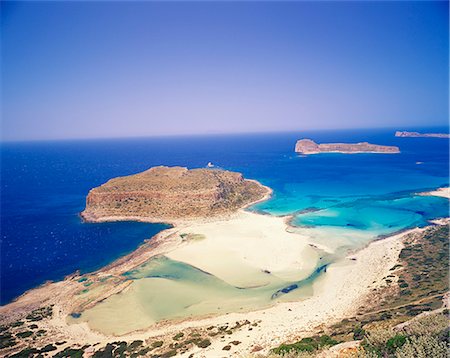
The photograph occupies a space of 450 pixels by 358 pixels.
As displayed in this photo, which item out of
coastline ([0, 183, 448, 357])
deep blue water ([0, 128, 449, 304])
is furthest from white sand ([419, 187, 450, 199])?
coastline ([0, 183, 448, 357])

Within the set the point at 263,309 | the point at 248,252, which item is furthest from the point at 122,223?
the point at 263,309

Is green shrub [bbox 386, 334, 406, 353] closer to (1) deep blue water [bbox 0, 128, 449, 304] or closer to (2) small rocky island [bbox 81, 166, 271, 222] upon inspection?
(1) deep blue water [bbox 0, 128, 449, 304]

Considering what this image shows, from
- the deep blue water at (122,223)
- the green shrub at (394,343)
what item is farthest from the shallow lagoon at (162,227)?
the green shrub at (394,343)

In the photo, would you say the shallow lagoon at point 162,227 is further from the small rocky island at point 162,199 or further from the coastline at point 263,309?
the small rocky island at point 162,199

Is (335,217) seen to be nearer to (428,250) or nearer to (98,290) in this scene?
(428,250)

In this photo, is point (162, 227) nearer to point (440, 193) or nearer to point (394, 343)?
point (394, 343)
